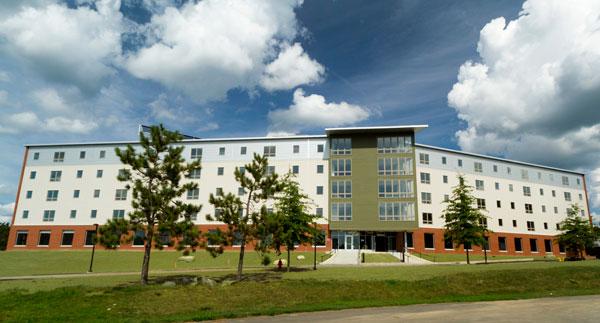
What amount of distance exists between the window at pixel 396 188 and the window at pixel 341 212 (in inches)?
192

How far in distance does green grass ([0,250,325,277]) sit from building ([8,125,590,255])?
18.8 ft

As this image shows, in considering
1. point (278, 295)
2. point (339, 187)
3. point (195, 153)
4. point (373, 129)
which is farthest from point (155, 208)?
point (373, 129)

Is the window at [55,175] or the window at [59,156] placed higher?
the window at [59,156]

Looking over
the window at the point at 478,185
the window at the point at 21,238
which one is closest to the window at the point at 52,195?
the window at the point at 21,238

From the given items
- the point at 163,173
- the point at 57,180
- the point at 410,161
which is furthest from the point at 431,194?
the point at 57,180

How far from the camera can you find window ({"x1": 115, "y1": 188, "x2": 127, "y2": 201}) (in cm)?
5500

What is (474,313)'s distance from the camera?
1384cm

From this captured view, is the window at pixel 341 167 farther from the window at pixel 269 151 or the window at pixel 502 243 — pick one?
the window at pixel 502 243

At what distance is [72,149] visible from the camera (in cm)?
5791

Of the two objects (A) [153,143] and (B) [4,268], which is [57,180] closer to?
(B) [4,268]

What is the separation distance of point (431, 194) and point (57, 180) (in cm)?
5568

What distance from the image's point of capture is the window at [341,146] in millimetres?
54406

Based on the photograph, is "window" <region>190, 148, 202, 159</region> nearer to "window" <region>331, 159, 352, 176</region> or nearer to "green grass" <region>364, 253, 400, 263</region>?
"window" <region>331, 159, 352, 176</region>

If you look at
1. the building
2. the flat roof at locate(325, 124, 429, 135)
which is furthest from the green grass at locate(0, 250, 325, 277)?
the flat roof at locate(325, 124, 429, 135)
